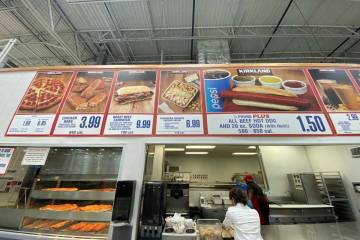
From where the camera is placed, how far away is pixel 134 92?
9.34 ft

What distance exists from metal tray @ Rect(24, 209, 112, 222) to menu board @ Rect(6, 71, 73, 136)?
1.07 meters

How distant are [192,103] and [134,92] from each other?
0.90 metres

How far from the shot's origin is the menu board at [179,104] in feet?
8.22

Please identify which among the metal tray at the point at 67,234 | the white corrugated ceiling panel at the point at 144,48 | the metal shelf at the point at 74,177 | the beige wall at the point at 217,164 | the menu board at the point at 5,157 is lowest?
the metal tray at the point at 67,234

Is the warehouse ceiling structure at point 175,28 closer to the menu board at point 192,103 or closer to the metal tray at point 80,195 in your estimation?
the menu board at point 192,103

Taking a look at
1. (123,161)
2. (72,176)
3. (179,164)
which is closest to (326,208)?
(179,164)

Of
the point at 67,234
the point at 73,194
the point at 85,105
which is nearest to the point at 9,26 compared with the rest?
the point at 85,105

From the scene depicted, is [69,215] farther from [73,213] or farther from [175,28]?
[175,28]

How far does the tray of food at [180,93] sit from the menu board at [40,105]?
65.0 inches

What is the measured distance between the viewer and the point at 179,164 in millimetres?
7645

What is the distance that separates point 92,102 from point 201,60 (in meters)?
3.60

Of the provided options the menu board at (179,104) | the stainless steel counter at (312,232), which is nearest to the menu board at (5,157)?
Result: the menu board at (179,104)

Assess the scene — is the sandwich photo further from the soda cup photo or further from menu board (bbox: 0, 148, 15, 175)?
menu board (bbox: 0, 148, 15, 175)

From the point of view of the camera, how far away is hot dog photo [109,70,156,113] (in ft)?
8.89
